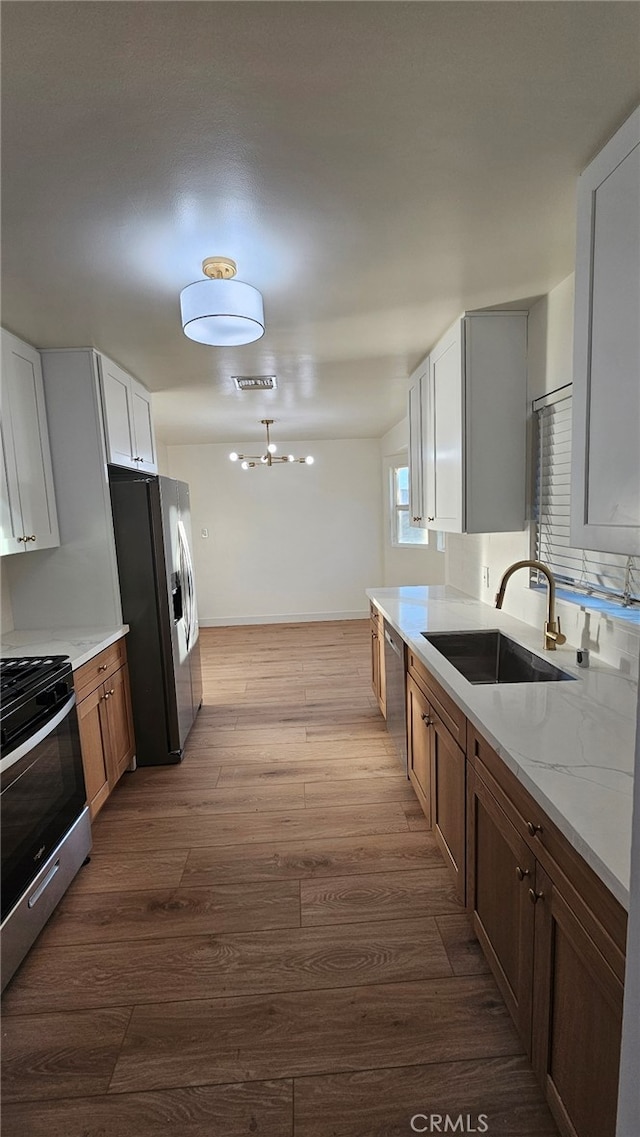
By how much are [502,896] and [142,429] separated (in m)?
3.26

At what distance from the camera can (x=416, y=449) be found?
137 inches

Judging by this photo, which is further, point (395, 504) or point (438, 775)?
point (395, 504)

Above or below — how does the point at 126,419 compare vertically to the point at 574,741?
above

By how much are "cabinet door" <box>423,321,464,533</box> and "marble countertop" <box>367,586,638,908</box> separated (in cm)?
81

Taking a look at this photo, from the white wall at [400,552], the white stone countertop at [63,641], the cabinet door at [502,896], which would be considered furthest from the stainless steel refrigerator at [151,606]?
the white wall at [400,552]

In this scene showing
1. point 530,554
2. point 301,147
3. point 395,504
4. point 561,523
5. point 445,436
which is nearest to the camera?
point 301,147

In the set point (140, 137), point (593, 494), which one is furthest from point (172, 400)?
point (593, 494)

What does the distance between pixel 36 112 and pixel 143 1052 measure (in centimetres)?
242

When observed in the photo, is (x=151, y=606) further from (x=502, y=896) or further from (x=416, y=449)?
(x=502, y=896)

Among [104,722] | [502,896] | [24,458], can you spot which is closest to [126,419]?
[24,458]

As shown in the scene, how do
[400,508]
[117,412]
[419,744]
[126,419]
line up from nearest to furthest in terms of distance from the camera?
1. [419,744]
2. [117,412]
3. [126,419]
4. [400,508]

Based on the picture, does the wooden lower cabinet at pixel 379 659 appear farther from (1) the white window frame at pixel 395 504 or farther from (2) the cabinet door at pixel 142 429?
(1) the white window frame at pixel 395 504

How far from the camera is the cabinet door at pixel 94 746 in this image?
2406 millimetres

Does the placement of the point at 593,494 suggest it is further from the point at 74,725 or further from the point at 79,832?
the point at 79,832
